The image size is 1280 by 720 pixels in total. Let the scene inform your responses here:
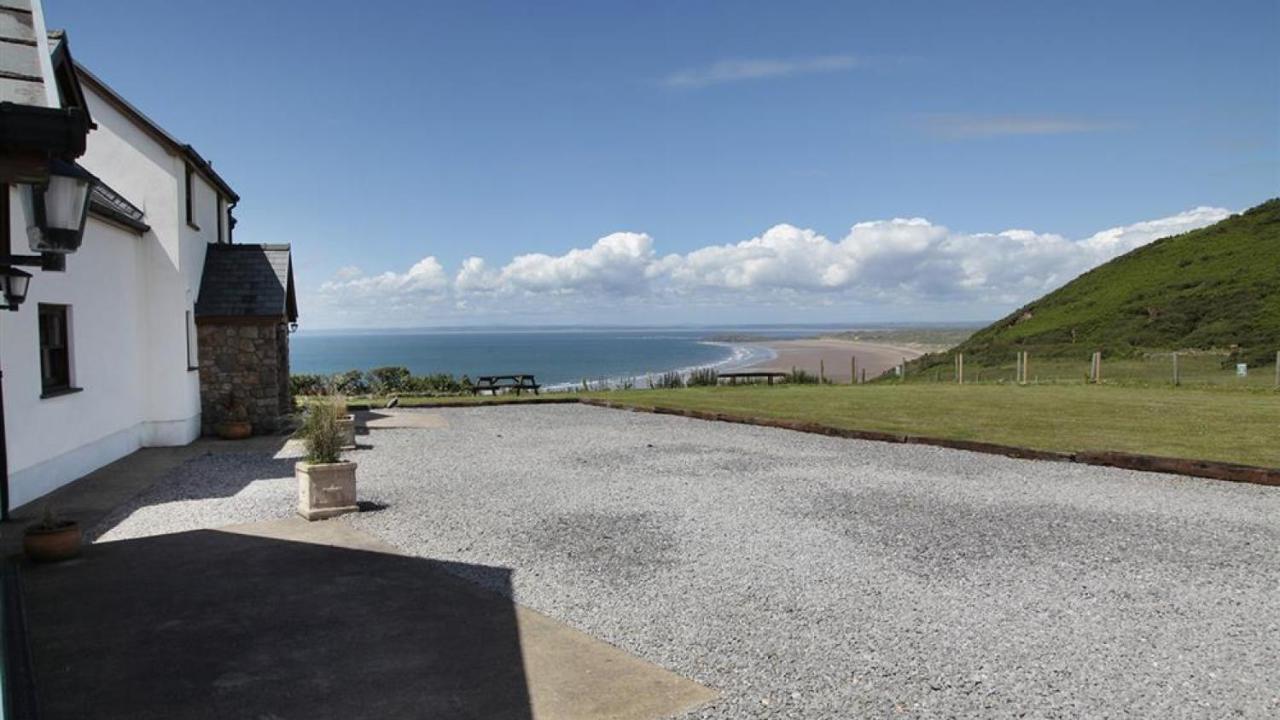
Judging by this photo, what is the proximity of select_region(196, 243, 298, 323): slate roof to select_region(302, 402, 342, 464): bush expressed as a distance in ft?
26.1

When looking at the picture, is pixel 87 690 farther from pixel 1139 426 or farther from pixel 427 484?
pixel 1139 426

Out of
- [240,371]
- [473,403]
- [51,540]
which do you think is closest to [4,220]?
[51,540]

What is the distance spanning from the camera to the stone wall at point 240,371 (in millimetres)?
16188

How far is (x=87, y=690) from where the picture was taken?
4.48 metres

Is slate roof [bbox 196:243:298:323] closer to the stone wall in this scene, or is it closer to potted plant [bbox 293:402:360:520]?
the stone wall

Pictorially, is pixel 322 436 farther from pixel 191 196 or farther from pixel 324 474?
pixel 191 196

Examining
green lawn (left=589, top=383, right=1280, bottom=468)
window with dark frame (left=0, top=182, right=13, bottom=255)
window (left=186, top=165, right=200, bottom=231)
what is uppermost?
window (left=186, top=165, right=200, bottom=231)

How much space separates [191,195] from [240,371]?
140 inches

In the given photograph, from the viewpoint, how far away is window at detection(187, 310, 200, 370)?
15.3 metres

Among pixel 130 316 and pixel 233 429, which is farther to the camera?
pixel 233 429

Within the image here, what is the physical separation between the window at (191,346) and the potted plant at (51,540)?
8708 mm

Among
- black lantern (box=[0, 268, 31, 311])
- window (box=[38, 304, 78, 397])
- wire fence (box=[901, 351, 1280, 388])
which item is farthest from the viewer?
wire fence (box=[901, 351, 1280, 388])

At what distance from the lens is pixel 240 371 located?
1639 centimetres

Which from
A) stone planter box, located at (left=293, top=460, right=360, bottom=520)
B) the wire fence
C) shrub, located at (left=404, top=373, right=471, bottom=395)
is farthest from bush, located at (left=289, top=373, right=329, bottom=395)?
the wire fence
